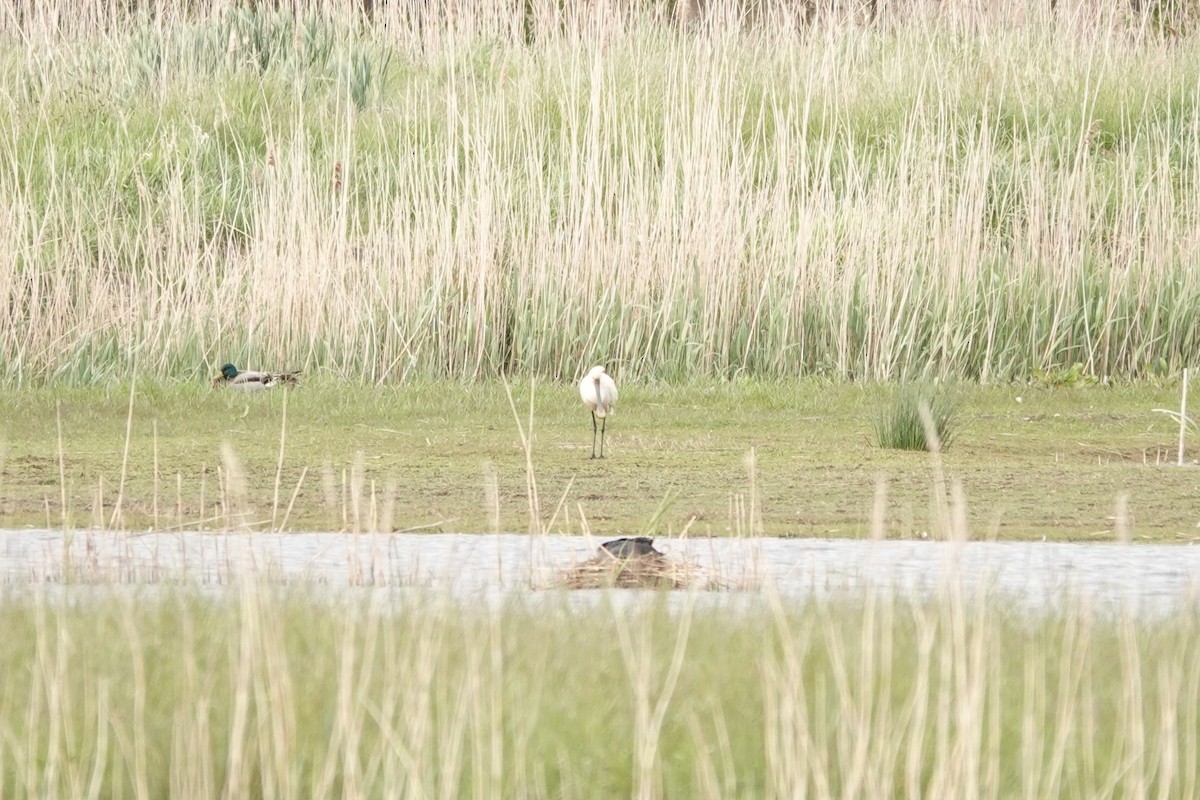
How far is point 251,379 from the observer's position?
10336mm

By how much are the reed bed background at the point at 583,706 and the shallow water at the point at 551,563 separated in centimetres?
37

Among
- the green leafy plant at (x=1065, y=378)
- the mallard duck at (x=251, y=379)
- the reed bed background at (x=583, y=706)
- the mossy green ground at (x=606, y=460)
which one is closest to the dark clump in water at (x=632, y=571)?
the mossy green ground at (x=606, y=460)

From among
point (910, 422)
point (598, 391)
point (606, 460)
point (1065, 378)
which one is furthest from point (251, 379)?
point (1065, 378)

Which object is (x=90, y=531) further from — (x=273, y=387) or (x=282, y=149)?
(x=282, y=149)

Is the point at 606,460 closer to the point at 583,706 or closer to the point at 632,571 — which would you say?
the point at 632,571

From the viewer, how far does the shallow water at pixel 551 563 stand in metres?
4.55

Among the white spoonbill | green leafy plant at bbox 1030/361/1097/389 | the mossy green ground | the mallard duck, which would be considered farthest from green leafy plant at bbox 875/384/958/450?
the mallard duck

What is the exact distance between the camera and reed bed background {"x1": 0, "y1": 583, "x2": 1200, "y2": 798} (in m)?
2.99

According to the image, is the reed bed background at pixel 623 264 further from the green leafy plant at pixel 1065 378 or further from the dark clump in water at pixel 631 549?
the dark clump in water at pixel 631 549

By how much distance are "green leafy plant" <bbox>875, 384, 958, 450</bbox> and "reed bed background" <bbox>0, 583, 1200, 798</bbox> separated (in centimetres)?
462

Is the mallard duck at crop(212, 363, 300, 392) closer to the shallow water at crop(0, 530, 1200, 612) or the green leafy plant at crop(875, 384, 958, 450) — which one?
the green leafy plant at crop(875, 384, 958, 450)

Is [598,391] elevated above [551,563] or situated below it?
above

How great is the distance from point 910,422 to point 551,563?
392 cm

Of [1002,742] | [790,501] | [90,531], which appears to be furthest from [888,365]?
[1002,742]
